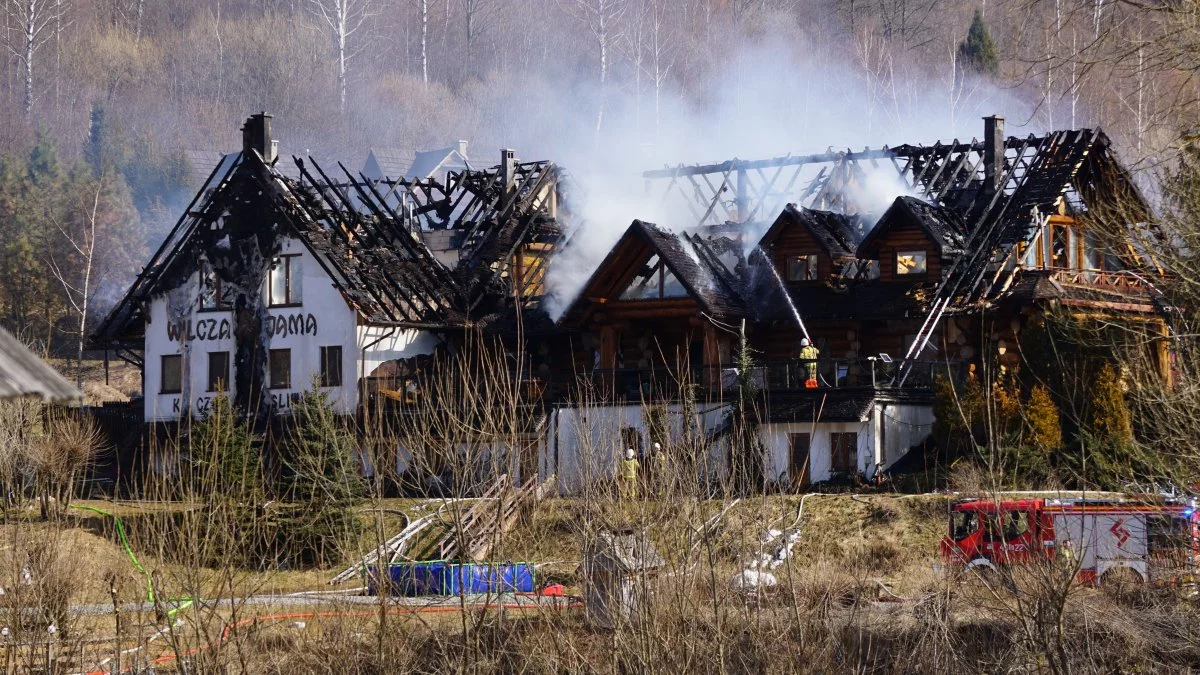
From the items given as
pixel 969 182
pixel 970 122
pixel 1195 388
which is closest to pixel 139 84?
pixel 970 122

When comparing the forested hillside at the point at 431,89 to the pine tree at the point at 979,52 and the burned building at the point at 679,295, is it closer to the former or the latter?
the pine tree at the point at 979,52

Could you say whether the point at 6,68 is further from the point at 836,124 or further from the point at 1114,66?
the point at 1114,66

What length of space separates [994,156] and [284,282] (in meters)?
20.6

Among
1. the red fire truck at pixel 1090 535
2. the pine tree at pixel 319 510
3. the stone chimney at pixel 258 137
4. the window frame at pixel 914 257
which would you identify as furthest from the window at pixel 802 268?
the red fire truck at pixel 1090 535

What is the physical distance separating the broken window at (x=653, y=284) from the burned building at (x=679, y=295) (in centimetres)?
5

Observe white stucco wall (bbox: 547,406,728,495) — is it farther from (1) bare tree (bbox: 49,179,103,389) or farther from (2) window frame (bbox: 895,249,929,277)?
(1) bare tree (bbox: 49,179,103,389)

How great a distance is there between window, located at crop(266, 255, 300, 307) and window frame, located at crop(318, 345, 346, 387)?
188 centimetres

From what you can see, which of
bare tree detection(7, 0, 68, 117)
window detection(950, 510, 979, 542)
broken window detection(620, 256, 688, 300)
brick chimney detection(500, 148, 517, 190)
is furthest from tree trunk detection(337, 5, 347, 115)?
window detection(950, 510, 979, 542)

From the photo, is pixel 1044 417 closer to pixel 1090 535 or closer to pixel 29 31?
pixel 1090 535

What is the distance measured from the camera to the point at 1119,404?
1400 inches

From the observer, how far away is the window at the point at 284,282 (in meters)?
48.8

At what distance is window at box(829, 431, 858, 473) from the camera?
40062mm

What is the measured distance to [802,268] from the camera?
47125 millimetres

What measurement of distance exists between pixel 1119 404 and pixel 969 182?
601 inches
